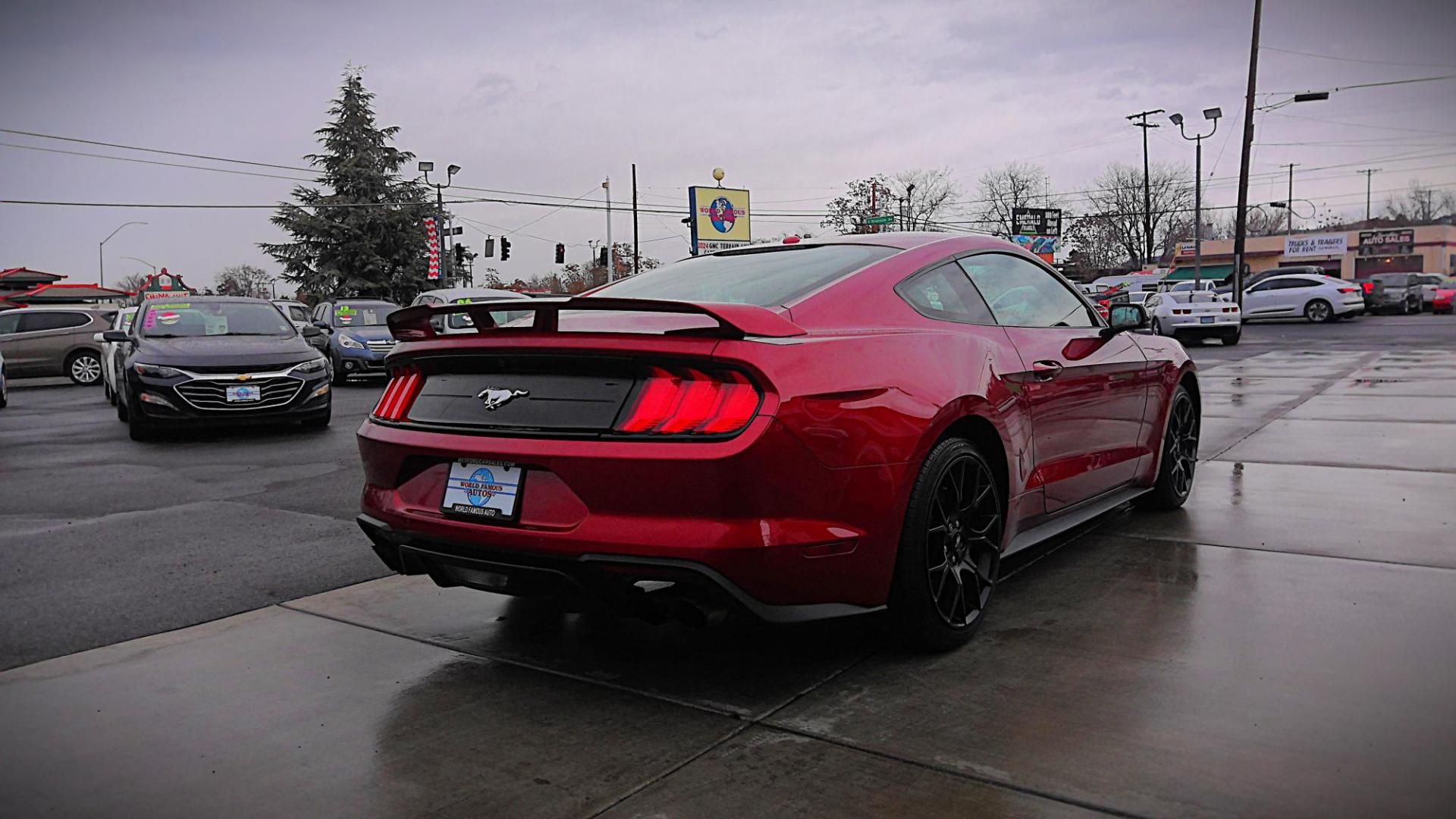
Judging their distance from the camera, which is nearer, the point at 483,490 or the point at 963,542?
the point at 483,490

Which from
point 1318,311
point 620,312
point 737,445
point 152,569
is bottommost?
point 152,569

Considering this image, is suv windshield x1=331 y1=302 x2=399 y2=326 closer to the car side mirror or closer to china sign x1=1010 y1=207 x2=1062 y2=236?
the car side mirror

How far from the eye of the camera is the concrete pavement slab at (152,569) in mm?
4309

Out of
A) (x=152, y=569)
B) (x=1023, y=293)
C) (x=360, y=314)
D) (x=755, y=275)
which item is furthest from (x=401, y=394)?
(x=360, y=314)

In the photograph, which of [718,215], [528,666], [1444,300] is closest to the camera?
[528,666]

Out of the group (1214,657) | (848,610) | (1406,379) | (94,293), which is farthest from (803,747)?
(94,293)

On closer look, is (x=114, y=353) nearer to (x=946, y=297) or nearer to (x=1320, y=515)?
(x=946, y=297)

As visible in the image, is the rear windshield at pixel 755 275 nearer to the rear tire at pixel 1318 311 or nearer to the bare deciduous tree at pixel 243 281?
the rear tire at pixel 1318 311

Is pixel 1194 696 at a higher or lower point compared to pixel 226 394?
lower

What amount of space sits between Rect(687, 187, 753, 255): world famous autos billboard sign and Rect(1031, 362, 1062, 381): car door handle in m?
44.3

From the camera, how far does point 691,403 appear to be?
3.14m

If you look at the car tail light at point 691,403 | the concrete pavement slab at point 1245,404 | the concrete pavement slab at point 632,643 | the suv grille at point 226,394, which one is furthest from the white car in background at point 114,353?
the concrete pavement slab at point 1245,404

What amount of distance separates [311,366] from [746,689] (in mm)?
8926

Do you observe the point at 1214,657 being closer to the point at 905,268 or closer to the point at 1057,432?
the point at 1057,432
